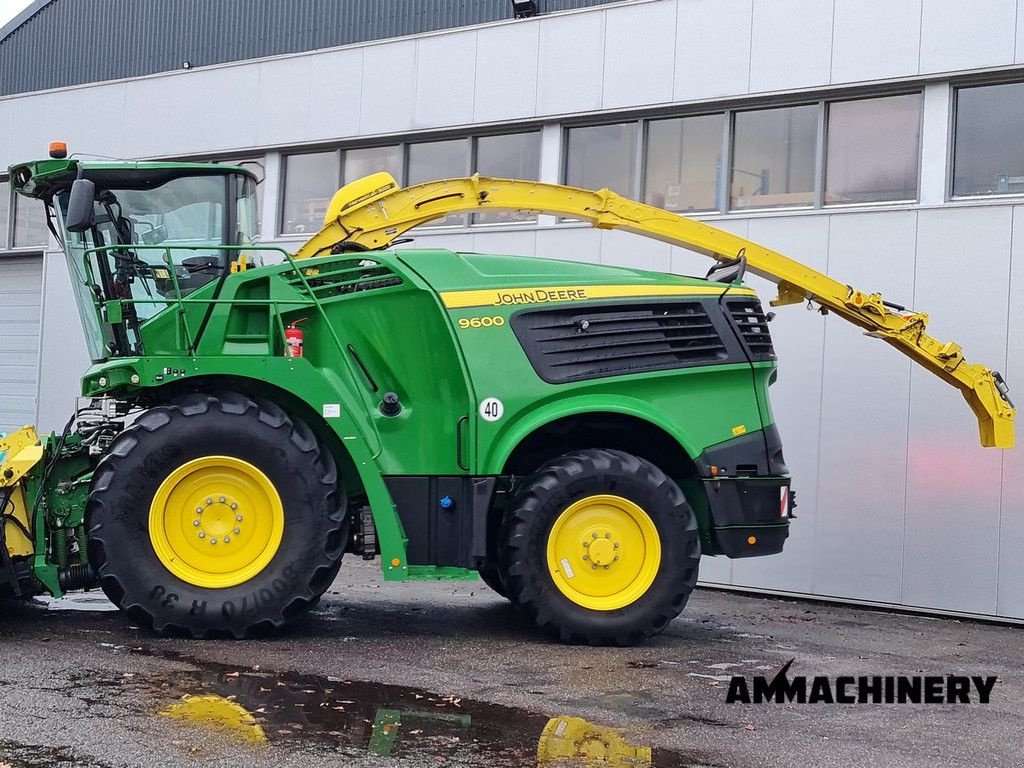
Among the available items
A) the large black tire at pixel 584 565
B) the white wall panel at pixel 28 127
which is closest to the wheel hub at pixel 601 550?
the large black tire at pixel 584 565

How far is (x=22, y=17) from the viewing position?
61.5 ft

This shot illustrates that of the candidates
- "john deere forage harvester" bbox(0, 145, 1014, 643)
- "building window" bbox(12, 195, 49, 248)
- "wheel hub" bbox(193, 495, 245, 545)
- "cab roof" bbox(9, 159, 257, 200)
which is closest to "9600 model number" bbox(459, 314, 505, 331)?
"john deere forage harvester" bbox(0, 145, 1014, 643)

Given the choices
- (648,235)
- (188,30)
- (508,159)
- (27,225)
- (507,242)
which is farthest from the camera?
(27,225)

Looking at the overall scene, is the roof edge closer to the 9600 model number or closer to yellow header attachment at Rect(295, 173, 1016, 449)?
yellow header attachment at Rect(295, 173, 1016, 449)

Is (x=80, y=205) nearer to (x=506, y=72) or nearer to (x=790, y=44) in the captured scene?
(x=506, y=72)

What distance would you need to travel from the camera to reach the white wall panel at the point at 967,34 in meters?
10.7

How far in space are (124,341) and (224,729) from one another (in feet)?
11.9

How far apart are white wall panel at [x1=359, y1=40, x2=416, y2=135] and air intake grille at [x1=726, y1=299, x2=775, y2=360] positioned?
637 cm

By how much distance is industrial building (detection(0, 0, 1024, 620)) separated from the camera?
428 inches

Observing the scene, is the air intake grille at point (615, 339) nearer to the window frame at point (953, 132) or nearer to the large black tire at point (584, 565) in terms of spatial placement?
the large black tire at point (584, 565)

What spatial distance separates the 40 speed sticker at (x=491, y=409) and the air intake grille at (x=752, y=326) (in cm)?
179

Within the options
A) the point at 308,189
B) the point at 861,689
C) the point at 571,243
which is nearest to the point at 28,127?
the point at 308,189

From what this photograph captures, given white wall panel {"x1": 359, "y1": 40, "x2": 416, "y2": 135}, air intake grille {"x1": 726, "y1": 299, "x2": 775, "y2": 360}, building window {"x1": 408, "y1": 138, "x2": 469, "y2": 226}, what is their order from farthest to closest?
white wall panel {"x1": 359, "y1": 40, "x2": 416, "y2": 135} < building window {"x1": 408, "y1": 138, "x2": 469, "y2": 226} < air intake grille {"x1": 726, "y1": 299, "x2": 775, "y2": 360}

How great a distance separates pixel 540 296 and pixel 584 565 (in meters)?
1.82
